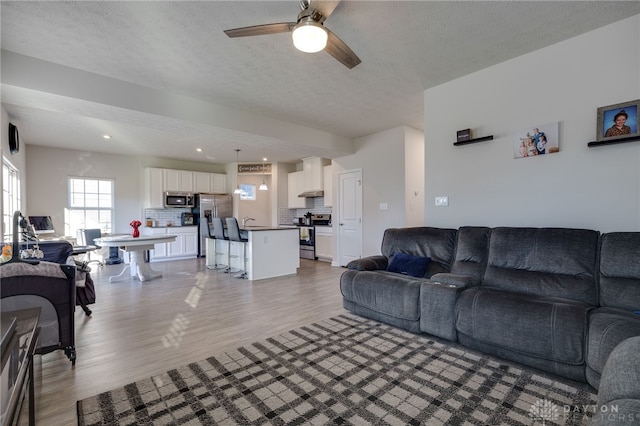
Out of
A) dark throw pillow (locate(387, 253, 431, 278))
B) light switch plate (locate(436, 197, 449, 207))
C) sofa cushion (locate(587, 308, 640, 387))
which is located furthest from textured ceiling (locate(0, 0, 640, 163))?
sofa cushion (locate(587, 308, 640, 387))

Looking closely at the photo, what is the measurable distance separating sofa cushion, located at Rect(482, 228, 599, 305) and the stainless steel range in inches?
191

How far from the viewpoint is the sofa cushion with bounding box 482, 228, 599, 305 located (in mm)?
2324

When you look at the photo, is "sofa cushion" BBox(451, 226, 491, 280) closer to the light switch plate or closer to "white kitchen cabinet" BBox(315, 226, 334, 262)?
the light switch plate

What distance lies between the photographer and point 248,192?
872cm

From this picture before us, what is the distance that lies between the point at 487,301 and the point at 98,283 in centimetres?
562

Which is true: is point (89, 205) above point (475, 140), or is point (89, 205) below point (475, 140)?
below


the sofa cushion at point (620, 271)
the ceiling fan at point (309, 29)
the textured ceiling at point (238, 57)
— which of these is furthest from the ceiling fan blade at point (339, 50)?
the sofa cushion at point (620, 271)

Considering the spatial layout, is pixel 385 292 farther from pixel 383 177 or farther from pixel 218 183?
pixel 218 183

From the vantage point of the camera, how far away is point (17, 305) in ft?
6.35

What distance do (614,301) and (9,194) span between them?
727cm

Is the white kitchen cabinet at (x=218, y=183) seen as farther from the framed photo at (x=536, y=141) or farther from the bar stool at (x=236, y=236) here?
the framed photo at (x=536, y=141)

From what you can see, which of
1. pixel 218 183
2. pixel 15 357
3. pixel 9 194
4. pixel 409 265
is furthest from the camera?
pixel 218 183

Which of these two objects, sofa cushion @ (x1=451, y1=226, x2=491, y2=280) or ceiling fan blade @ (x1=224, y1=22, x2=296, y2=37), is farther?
sofa cushion @ (x1=451, y1=226, x2=491, y2=280)

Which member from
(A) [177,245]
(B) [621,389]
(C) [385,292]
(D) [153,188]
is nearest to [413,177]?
(C) [385,292]
